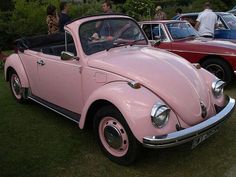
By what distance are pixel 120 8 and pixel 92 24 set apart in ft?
56.0

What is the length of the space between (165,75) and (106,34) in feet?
4.38

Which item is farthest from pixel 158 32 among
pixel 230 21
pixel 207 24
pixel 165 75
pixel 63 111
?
pixel 165 75

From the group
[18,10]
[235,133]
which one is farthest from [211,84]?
[18,10]

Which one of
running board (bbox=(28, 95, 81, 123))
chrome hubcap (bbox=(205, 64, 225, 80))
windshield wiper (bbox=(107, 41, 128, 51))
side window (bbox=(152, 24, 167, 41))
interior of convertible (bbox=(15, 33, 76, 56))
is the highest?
windshield wiper (bbox=(107, 41, 128, 51))

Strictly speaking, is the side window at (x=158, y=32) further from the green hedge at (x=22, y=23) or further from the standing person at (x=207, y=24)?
the green hedge at (x=22, y=23)

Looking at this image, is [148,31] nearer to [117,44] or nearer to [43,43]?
[43,43]

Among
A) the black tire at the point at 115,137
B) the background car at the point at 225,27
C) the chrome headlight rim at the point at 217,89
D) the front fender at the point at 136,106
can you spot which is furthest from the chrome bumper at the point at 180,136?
the background car at the point at 225,27

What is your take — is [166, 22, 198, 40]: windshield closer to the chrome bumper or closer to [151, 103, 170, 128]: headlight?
the chrome bumper

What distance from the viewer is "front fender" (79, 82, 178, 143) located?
13.3 ft

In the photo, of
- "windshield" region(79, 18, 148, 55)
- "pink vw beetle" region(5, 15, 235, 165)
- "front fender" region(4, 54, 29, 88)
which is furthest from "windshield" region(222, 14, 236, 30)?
"front fender" region(4, 54, 29, 88)

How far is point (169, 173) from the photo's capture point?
4309mm

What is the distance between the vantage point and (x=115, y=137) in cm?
442

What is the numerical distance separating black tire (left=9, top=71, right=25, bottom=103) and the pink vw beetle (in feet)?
2.73

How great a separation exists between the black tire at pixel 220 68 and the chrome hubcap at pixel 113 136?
428 cm
